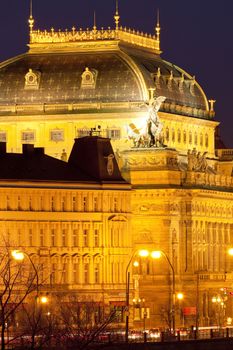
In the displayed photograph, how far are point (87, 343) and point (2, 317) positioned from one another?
16.8 feet

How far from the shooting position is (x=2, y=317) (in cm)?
19775

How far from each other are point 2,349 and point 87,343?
4.89m

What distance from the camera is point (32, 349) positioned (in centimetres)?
19950

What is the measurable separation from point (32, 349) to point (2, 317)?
3.05 metres

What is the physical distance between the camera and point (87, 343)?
19888 centimetres

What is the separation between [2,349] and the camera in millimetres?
197875

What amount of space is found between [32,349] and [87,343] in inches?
126

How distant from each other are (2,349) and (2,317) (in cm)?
181
